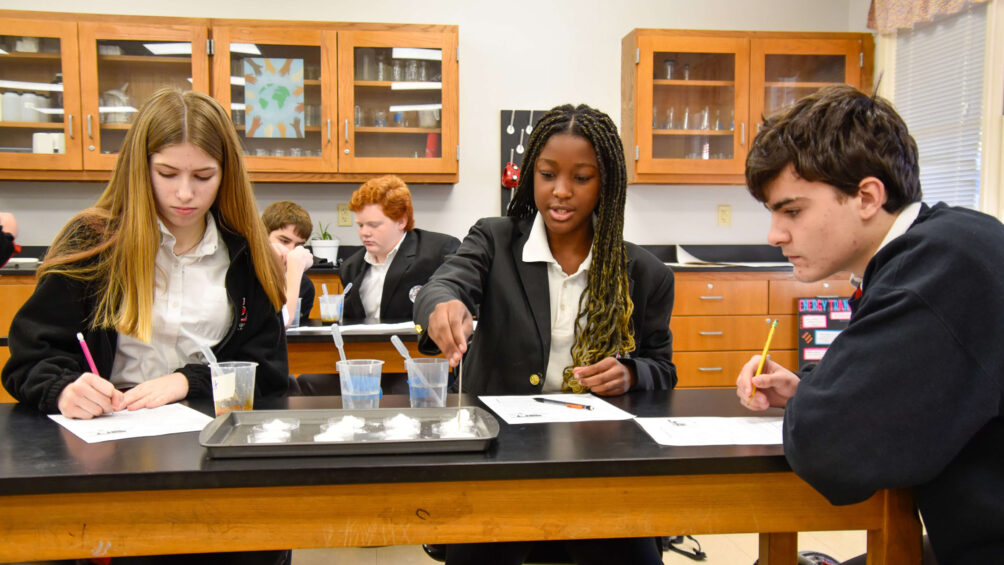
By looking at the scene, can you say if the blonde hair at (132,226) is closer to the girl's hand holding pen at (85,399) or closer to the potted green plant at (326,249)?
the girl's hand holding pen at (85,399)

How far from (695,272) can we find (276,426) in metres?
3.04

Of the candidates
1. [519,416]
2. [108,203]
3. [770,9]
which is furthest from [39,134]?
[770,9]

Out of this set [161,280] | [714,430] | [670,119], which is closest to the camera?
[714,430]

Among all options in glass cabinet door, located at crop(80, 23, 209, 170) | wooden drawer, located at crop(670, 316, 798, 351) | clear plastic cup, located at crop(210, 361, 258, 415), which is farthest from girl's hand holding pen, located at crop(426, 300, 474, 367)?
glass cabinet door, located at crop(80, 23, 209, 170)

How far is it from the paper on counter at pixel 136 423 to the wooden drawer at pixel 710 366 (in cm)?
301

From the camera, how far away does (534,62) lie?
166 inches

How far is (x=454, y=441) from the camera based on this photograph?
88 centimetres

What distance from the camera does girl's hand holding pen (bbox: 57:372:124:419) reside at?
3.45 ft

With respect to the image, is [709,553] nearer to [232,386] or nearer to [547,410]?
[547,410]

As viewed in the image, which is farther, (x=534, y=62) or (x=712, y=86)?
(x=534, y=62)

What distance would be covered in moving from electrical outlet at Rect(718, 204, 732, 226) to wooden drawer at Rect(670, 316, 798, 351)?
32.5 inches

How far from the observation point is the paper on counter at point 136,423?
97cm

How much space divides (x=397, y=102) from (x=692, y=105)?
1.73 m

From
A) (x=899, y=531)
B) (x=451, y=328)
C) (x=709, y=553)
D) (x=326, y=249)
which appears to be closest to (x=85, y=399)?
(x=451, y=328)
